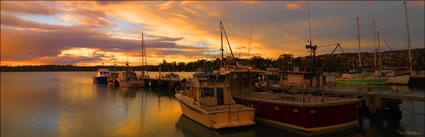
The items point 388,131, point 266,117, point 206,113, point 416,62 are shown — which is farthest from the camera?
point 416,62

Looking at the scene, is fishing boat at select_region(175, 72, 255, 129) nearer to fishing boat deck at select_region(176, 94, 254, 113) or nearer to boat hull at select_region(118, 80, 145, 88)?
fishing boat deck at select_region(176, 94, 254, 113)

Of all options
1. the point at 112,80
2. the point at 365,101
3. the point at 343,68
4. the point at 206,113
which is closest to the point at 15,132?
the point at 206,113

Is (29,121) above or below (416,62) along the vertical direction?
below

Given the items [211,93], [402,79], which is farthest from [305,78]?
[402,79]

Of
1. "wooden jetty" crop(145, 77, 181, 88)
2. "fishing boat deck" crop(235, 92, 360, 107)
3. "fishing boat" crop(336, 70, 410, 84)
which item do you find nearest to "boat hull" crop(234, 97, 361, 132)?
"fishing boat deck" crop(235, 92, 360, 107)

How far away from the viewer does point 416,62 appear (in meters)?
91.6

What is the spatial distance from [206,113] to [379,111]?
14.8 m

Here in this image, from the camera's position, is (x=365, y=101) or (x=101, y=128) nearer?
(x=101, y=128)

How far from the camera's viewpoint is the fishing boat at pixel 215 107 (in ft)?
48.4

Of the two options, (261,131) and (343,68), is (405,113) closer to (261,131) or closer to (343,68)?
(261,131)

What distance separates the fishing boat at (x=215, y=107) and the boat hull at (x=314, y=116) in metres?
1.90

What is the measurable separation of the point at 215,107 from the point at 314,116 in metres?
6.15

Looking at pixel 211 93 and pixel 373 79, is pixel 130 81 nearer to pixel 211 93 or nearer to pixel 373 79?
pixel 211 93

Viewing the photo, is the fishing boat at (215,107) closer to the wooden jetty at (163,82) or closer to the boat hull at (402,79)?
the wooden jetty at (163,82)
